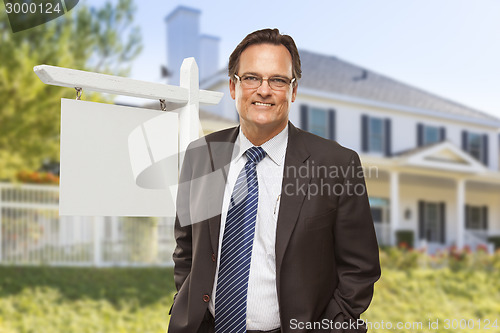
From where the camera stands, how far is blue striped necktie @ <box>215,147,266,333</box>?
2.10 meters

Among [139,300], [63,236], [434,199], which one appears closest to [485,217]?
[434,199]

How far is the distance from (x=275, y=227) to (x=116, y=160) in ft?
2.76

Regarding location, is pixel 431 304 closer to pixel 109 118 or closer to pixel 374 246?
pixel 374 246

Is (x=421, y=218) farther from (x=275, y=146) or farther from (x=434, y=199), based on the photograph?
(x=275, y=146)

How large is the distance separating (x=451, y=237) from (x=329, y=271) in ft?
60.5

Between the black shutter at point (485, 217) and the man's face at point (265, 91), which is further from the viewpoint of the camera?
the black shutter at point (485, 217)

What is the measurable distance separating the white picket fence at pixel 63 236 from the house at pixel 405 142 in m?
4.70

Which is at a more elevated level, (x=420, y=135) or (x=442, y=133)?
(x=442, y=133)

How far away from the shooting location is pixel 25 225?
1033 centimetres

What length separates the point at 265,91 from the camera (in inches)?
84.0

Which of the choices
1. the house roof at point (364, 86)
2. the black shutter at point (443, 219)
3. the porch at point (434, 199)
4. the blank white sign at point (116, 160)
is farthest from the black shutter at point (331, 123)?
the blank white sign at point (116, 160)

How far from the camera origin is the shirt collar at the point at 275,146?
224 cm

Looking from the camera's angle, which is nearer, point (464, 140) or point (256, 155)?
point (256, 155)

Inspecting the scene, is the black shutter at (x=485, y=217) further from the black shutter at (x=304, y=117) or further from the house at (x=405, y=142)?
the black shutter at (x=304, y=117)
